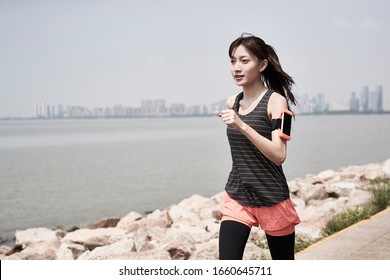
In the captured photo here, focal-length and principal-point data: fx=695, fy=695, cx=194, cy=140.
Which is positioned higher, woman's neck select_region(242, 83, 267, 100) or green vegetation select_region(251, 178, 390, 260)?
woman's neck select_region(242, 83, 267, 100)

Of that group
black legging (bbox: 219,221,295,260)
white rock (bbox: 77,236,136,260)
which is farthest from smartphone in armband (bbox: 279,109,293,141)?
white rock (bbox: 77,236,136,260)

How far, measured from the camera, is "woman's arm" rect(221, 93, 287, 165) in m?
2.88

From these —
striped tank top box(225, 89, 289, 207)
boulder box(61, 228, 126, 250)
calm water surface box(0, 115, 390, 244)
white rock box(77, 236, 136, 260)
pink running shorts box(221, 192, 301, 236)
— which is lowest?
calm water surface box(0, 115, 390, 244)

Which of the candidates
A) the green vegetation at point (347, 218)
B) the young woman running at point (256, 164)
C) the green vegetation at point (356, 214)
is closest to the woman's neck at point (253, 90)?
the young woman running at point (256, 164)

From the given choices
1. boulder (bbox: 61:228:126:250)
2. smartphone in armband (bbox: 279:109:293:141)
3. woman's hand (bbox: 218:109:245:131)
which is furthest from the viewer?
boulder (bbox: 61:228:126:250)

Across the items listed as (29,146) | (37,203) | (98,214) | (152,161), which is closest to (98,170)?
(152,161)

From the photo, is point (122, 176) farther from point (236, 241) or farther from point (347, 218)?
point (236, 241)

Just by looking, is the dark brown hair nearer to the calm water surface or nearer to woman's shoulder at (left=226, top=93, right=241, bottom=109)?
woman's shoulder at (left=226, top=93, right=241, bottom=109)

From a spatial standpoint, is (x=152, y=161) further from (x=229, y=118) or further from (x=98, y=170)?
(x=229, y=118)

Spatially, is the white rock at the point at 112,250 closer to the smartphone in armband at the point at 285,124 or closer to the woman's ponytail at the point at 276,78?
the woman's ponytail at the point at 276,78

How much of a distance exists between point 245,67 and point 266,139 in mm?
399

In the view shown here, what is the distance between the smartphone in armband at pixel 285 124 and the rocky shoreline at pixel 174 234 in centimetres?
249

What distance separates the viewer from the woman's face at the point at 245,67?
3.15 metres
